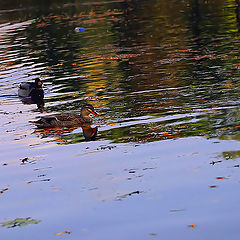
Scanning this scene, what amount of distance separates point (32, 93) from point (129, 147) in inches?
375

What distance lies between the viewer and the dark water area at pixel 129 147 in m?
10.7

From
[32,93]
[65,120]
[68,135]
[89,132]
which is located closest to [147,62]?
[32,93]

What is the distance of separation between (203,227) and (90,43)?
33.5 metres

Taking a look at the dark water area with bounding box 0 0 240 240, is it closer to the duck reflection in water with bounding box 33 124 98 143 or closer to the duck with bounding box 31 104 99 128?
the duck reflection in water with bounding box 33 124 98 143

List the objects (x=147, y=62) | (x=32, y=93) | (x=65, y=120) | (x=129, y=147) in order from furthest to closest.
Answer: (x=147, y=62), (x=32, y=93), (x=65, y=120), (x=129, y=147)

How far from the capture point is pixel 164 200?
11359 millimetres

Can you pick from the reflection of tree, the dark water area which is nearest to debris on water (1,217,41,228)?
the dark water area

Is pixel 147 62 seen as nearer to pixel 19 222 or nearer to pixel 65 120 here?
pixel 65 120

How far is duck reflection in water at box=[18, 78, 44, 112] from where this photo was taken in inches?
942

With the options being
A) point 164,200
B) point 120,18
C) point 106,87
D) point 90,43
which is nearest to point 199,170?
point 164,200

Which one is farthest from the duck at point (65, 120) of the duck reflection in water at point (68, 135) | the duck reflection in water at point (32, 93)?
the duck reflection in water at point (32, 93)

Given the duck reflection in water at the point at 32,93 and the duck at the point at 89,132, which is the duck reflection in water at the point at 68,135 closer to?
the duck at the point at 89,132

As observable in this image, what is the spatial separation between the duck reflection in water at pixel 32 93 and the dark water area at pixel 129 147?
11.5 inches

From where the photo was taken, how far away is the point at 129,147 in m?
15.3
